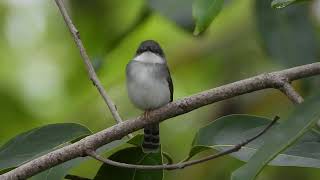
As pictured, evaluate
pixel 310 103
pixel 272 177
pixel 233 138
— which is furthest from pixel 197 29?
pixel 272 177

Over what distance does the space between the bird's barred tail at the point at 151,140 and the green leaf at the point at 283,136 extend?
63 centimetres

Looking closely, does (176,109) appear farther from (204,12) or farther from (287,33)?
(287,33)

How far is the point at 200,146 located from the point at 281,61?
2.53 ft

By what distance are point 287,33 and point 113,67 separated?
112cm

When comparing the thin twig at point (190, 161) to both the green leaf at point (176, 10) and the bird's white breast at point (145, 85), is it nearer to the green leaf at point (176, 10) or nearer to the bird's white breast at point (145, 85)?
the bird's white breast at point (145, 85)

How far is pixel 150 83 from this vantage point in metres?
2.74

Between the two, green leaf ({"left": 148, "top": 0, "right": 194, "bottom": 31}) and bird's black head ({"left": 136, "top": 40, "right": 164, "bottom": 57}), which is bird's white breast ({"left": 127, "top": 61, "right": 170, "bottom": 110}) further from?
green leaf ({"left": 148, "top": 0, "right": 194, "bottom": 31})

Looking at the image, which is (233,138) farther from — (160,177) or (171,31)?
(171,31)

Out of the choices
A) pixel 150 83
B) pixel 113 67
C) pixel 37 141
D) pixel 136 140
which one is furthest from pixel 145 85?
pixel 113 67

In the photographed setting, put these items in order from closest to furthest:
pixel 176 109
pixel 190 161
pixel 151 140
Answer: pixel 190 161, pixel 176 109, pixel 151 140

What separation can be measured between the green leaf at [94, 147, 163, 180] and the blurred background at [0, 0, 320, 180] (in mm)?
788

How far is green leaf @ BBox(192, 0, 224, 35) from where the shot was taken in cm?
226

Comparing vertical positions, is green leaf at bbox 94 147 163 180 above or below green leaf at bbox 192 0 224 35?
below

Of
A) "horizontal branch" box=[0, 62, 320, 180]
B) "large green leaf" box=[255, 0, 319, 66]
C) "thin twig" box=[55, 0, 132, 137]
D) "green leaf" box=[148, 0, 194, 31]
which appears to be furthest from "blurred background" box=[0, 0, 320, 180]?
"horizontal branch" box=[0, 62, 320, 180]
